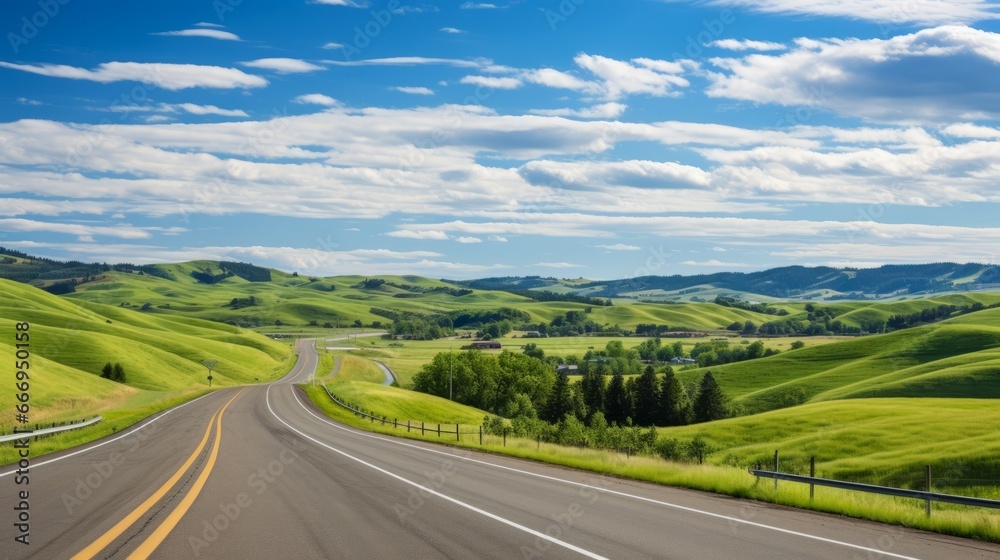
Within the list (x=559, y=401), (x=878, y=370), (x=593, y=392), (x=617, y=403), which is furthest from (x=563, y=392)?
(x=878, y=370)

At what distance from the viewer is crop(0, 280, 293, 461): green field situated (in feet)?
216

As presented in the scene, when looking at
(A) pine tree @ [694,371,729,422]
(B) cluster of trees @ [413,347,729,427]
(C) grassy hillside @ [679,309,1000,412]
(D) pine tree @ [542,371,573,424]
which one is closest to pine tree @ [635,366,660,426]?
(B) cluster of trees @ [413,347,729,427]

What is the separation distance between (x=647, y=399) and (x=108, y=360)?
247 ft

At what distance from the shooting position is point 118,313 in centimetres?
18988

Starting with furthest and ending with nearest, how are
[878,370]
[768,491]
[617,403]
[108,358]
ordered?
[878,370]
[617,403]
[108,358]
[768,491]

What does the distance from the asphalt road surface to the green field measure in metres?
9.25

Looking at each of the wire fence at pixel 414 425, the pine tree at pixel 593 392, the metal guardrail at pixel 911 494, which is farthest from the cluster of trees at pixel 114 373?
the metal guardrail at pixel 911 494

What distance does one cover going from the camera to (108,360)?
10550 centimetres

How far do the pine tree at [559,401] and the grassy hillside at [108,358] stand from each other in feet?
157

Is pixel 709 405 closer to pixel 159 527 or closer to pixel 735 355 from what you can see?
pixel 735 355

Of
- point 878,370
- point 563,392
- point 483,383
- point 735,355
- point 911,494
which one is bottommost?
point 483,383

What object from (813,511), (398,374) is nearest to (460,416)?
A: (398,374)

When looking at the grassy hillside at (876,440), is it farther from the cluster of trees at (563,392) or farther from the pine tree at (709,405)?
the cluster of trees at (563,392)

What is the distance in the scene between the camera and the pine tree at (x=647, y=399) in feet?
377
